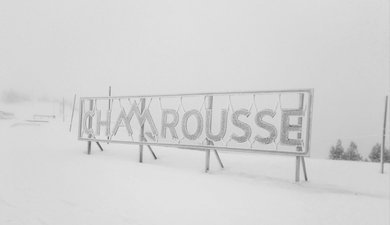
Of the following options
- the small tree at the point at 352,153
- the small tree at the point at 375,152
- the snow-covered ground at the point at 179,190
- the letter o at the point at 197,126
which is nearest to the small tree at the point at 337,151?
the small tree at the point at 352,153

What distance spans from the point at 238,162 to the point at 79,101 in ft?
16.9

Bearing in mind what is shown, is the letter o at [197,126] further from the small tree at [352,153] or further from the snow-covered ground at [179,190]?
the small tree at [352,153]

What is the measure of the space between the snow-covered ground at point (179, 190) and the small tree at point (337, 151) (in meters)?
29.7

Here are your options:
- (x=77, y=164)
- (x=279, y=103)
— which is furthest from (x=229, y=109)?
(x=77, y=164)

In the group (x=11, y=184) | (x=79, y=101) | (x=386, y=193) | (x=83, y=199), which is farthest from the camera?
(x=79, y=101)

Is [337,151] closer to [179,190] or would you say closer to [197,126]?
[197,126]

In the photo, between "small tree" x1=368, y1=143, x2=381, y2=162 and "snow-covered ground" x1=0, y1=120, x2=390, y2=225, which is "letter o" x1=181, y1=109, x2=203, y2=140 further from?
"small tree" x1=368, y1=143, x2=381, y2=162

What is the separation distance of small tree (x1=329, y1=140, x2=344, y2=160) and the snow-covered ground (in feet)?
97.5

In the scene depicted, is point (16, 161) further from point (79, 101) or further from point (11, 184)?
point (79, 101)

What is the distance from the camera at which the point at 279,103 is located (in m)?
6.87

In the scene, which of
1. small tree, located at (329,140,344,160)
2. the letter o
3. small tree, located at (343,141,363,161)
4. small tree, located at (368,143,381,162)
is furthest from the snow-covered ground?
small tree, located at (329,140,344,160)

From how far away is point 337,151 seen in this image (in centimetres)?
3756

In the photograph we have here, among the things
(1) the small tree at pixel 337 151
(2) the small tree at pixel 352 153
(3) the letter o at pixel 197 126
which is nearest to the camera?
(3) the letter o at pixel 197 126

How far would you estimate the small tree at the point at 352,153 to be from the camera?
3471 centimetres
